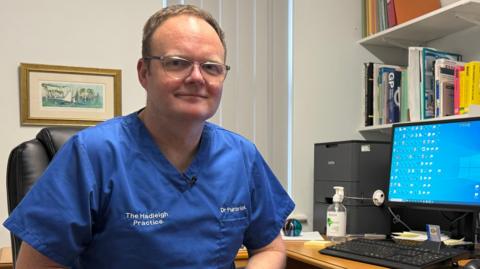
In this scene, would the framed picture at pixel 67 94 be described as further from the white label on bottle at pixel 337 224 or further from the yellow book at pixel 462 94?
the yellow book at pixel 462 94

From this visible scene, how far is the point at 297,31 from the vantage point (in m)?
2.40

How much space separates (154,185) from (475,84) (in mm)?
1352

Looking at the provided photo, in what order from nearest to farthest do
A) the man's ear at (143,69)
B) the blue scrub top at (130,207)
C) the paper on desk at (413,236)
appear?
the blue scrub top at (130,207), the man's ear at (143,69), the paper on desk at (413,236)

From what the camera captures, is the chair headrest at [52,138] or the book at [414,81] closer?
the chair headrest at [52,138]

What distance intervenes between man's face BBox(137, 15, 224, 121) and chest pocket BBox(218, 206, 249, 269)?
10.3 inches

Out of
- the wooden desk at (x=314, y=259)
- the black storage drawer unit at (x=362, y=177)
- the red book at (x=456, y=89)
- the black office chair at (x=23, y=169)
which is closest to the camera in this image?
the black office chair at (x=23, y=169)

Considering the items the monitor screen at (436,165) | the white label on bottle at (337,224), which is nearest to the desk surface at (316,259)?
the white label on bottle at (337,224)

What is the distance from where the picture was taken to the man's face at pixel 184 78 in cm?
107

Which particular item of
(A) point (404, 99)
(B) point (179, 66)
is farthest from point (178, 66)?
(A) point (404, 99)

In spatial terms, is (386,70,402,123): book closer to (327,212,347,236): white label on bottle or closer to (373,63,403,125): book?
(373,63,403,125): book

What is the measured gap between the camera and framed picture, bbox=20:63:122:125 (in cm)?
200

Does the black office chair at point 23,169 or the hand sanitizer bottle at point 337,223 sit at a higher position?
the black office chair at point 23,169

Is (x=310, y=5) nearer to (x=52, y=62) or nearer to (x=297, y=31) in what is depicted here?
(x=297, y=31)

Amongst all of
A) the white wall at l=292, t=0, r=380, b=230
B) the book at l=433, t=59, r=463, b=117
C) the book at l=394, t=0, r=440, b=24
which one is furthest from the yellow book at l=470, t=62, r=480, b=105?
the white wall at l=292, t=0, r=380, b=230
